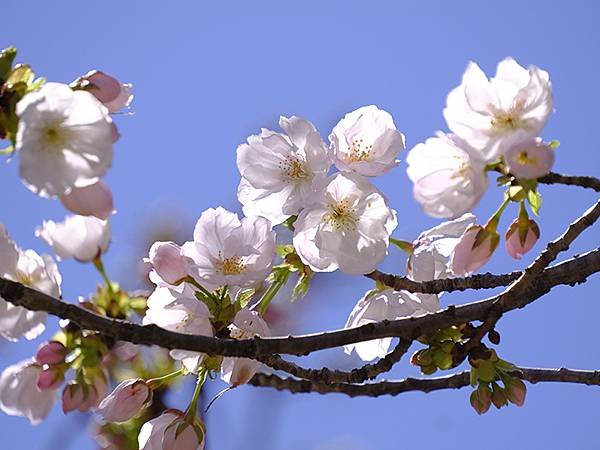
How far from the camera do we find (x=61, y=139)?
133 centimetres

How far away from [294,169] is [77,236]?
16.1 inches

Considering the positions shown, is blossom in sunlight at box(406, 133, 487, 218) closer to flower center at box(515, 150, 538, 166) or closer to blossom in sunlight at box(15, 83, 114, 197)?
flower center at box(515, 150, 538, 166)

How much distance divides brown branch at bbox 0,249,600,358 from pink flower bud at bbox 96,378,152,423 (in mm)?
393

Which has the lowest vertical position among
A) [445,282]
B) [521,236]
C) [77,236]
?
[77,236]

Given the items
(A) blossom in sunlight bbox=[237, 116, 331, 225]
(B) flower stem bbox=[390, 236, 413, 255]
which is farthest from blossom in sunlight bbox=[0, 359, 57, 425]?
(B) flower stem bbox=[390, 236, 413, 255]

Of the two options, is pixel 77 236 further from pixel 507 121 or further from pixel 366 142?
pixel 507 121

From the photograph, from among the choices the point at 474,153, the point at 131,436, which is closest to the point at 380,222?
the point at 474,153

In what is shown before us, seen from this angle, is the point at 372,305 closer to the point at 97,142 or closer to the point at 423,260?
the point at 423,260

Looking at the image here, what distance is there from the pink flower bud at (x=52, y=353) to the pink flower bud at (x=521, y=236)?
785 millimetres

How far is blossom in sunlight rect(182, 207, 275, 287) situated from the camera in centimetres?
157

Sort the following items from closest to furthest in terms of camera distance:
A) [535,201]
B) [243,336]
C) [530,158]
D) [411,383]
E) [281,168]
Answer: [530,158]
[535,201]
[243,336]
[281,168]
[411,383]

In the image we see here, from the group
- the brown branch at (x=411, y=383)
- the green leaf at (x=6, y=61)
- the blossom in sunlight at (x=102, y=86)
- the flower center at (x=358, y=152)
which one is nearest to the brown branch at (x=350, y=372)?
the brown branch at (x=411, y=383)

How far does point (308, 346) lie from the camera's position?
1.35m

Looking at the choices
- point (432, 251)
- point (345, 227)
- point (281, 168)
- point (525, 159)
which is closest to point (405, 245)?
point (432, 251)
